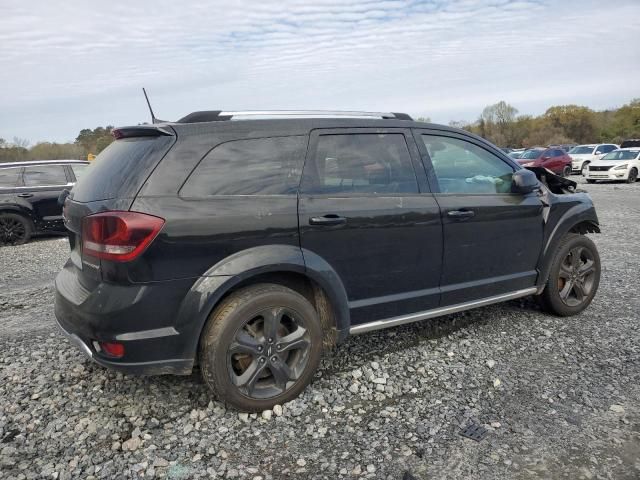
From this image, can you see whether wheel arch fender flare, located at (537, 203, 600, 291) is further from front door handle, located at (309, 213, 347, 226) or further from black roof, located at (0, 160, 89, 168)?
black roof, located at (0, 160, 89, 168)

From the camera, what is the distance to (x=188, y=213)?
2.66 m

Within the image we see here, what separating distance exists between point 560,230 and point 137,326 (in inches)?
139

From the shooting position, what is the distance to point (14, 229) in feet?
30.4

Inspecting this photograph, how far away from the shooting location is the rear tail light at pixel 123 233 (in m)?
2.54

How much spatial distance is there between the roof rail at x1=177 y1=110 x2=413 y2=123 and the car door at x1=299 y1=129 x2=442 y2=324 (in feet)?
0.54

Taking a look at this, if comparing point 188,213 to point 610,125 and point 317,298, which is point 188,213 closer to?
point 317,298

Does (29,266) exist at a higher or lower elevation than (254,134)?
lower

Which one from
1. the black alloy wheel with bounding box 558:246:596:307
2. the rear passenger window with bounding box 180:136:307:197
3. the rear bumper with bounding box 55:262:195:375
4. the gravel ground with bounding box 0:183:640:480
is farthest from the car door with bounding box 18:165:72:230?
the black alloy wheel with bounding box 558:246:596:307

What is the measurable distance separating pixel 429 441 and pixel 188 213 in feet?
6.01

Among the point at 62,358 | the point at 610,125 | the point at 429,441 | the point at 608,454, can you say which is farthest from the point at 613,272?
the point at 610,125

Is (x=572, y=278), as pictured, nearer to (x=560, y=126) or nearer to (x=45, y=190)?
(x=45, y=190)

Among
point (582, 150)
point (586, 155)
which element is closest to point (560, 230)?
point (586, 155)

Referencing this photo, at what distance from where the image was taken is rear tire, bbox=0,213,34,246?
30.1ft

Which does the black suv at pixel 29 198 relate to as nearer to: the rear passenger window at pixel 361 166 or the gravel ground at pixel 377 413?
the gravel ground at pixel 377 413
